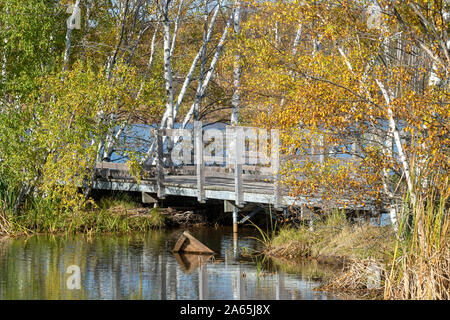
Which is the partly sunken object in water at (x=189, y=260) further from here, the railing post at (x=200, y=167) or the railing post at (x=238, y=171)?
the railing post at (x=200, y=167)

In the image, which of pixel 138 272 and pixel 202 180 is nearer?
pixel 138 272

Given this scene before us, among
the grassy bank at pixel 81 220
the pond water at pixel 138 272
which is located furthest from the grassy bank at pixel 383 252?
the grassy bank at pixel 81 220

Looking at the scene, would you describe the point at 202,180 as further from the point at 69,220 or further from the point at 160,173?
the point at 69,220

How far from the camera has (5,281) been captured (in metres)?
12.1

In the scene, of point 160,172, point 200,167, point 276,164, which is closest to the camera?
point 276,164

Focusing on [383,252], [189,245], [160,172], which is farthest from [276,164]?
[160,172]

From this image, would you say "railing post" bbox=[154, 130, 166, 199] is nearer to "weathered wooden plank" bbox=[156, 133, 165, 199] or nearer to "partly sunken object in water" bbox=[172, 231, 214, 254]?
"weathered wooden plank" bbox=[156, 133, 165, 199]

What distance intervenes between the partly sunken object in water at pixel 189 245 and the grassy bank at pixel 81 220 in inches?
121

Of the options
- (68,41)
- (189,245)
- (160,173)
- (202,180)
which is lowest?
(189,245)

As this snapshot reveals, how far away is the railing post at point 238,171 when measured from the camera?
16.3 meters

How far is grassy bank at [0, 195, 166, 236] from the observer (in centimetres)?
1720

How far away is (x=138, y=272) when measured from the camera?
1321 centimetres

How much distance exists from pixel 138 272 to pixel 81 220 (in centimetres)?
497
